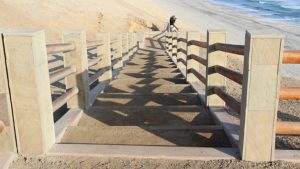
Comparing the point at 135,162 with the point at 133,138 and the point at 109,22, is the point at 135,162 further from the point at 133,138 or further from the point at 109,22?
the point at 109,22

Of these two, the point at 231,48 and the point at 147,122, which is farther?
the point at 147,122

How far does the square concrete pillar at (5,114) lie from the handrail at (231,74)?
235 cm

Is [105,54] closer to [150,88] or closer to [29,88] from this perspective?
[150,88]

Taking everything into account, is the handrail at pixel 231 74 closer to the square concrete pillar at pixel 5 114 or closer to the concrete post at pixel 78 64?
the concrete post at pixel 78 64

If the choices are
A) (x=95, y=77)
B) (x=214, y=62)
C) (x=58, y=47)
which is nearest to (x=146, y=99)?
(x=95, y=77)

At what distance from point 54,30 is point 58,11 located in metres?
5.49

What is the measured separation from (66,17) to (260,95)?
26.7 m

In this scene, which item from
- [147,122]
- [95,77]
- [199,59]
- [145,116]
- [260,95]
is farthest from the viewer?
[199,59]

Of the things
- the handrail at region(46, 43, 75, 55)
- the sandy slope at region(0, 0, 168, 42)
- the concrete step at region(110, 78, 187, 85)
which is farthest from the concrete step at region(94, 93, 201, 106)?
the sandy slope at region(0, 0, 168, 42)

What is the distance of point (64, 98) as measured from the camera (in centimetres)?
457

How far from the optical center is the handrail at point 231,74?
3.98 meters

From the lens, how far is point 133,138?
13.4ft

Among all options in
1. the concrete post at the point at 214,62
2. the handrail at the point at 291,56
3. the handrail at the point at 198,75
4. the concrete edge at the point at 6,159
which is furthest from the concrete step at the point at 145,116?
the handrail at the point at 291,56

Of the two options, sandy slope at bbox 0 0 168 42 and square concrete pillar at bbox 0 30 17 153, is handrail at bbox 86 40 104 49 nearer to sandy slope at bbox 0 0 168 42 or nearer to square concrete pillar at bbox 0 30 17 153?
square concrete pillar at bbox 0 30 17 153
